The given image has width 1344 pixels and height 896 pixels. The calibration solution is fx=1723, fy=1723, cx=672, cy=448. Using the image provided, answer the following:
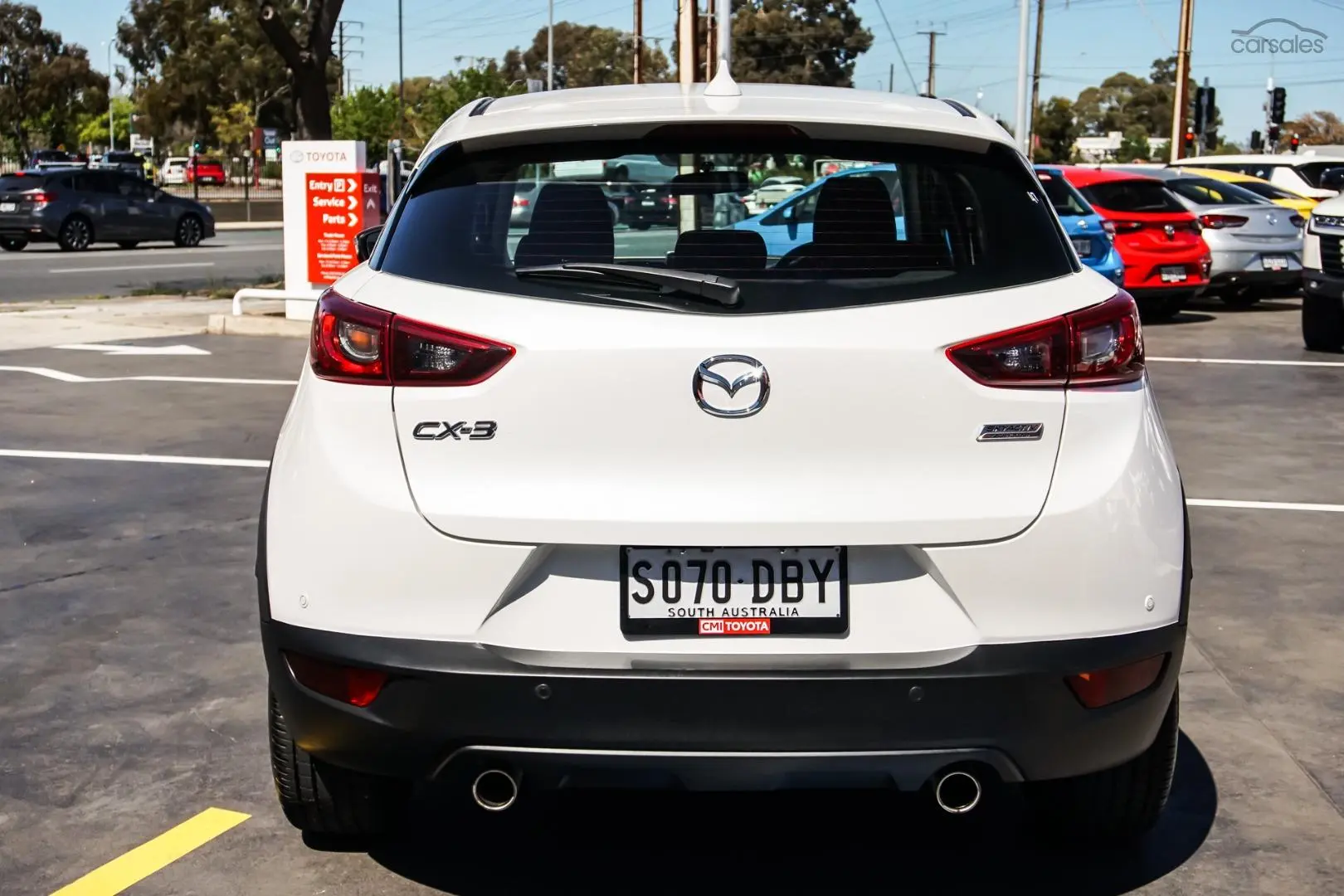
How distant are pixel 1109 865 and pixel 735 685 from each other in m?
1.24

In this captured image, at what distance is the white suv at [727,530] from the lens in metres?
3.13

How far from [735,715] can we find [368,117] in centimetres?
10773

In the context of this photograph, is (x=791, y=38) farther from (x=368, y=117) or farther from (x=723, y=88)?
(x=723, y=88)

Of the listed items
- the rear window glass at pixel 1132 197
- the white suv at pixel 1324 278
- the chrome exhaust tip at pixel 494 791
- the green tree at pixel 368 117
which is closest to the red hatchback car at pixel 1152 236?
the rear window glass at pixel 1132 197

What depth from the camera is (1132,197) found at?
18.4m

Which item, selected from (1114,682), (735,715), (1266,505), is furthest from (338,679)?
(1266,505)

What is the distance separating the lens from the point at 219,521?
7621 millimetres

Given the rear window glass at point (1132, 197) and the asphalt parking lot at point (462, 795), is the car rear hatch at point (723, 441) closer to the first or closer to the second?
the asphalt parking lot at point (462, 795)

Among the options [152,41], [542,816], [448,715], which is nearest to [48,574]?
[542,816]

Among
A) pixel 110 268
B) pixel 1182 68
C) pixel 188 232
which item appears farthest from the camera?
pixel 1182 68

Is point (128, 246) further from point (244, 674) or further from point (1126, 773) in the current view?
point (1126, 773)

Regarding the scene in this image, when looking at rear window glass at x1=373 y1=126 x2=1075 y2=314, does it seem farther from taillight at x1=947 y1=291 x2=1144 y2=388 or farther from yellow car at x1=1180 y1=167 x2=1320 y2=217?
yellow car at x1=1180 y1=167 x2=1320 y2=217

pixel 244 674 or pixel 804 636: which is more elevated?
pixel 804 636

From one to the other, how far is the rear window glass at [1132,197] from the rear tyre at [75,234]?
2141 centimetres
